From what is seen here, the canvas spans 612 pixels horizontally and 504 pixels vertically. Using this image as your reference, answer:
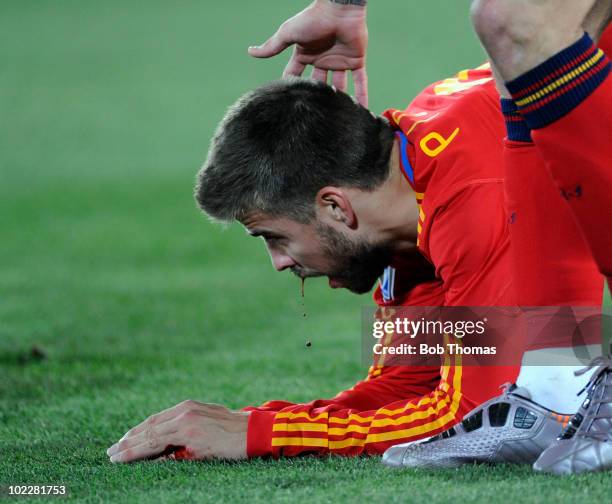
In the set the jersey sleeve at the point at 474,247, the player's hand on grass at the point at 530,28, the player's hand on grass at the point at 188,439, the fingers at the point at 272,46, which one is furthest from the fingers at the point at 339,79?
the player's hand on grass at the point at 530,28

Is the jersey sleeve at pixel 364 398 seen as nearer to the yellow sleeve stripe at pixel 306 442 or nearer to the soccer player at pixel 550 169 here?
the yellow sleeve stripe at pixel 306 442

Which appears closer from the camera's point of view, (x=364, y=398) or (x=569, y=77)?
(x=569, y=77)

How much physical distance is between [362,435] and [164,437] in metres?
0.42

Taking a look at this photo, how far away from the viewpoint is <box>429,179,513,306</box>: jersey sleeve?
2512 millimetres

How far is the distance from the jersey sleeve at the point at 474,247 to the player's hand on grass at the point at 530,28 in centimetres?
54

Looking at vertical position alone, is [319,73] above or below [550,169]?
above

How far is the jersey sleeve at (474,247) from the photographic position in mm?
2512

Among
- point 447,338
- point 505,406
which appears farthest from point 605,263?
point 447,338

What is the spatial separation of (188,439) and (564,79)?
1.11m

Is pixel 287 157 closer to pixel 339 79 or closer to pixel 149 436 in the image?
pixel 339 79

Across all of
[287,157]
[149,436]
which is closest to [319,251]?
Answer: [287,157]

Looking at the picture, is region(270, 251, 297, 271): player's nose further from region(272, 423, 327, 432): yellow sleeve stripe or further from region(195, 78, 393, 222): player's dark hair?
region(272, 423, 327, 432): yellow sleeve stripe

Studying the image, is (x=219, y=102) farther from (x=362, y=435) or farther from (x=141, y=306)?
(x=362, y=435)

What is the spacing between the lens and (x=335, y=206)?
9.08ft
